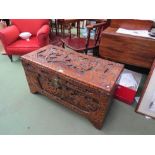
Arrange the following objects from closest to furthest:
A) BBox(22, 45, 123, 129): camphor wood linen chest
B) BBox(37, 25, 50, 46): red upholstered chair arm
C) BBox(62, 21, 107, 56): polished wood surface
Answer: BBox(22, 45, 123, 129): camphor wood linen chest, BBox(62, 21, 107, 56): polished wood surface, BBox(37, 25, 50, 46): red upholstered chair arm

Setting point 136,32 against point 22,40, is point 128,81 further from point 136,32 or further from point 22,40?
point 22,40

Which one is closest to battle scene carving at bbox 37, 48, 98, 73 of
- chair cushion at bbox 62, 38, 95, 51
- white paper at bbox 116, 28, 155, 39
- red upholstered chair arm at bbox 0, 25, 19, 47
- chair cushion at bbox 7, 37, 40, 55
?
chair cushion at bbox 62, 38, 95, 51

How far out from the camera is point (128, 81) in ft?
5.34

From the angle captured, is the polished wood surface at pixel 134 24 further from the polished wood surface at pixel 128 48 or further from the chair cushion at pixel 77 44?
the chair cushion at pixel 77 44

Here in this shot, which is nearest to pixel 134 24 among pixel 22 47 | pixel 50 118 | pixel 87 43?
pixel 87 43

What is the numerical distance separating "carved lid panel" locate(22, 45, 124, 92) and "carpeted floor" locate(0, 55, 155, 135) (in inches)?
21.2

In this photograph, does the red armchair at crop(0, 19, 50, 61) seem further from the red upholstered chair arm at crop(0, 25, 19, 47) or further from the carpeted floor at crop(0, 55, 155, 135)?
the carpeted floor at crop(0, 55, 155, 135)

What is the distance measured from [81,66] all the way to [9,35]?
1485 millimetres

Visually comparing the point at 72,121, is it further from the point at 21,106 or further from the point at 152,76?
the point at 152,76

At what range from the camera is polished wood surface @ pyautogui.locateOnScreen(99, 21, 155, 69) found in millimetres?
1451

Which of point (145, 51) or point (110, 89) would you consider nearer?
point (110, 89)
